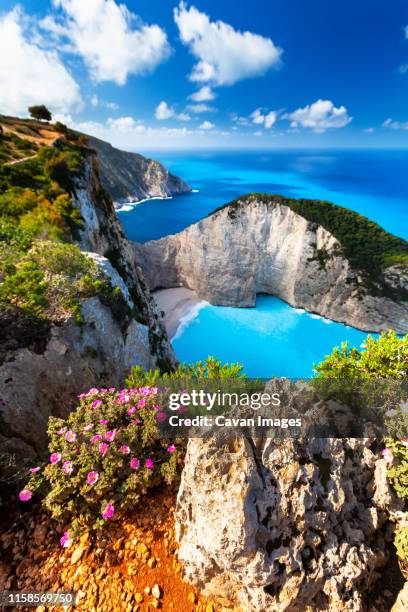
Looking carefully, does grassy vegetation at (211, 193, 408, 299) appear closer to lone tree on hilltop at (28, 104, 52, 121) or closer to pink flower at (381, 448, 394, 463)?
lone tree on hilltop at (28, 104, 52, 121)

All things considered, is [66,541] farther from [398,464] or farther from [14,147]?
[14,147]

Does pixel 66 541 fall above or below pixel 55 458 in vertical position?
below

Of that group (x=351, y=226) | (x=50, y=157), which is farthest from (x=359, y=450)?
(x=351, y=226)

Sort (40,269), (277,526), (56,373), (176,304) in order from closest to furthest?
(277,526), (56,373), (40,269), (176,304)

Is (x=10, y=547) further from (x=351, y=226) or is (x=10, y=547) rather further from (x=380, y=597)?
A: (x=351, y=226)

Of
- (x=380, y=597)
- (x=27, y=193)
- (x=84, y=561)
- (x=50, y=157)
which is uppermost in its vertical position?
(x=50, y=157)

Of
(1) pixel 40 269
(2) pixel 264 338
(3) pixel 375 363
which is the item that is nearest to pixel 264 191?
(2) pixel 264 338
